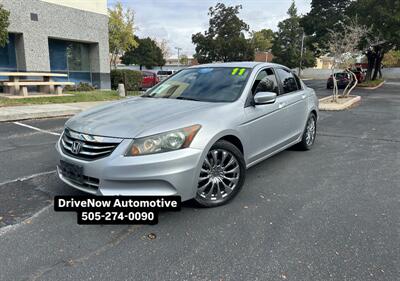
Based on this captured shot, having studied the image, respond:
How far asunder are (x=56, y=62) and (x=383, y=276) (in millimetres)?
19183

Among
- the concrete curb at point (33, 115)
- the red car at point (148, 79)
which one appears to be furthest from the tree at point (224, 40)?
the concrete curb at point (33, 115)

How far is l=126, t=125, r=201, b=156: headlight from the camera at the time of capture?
2932 mm

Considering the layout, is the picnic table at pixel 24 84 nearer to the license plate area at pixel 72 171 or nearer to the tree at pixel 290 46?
the license plate area at pixel 72 171

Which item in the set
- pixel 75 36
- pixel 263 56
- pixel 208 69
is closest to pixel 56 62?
pixel 75 36

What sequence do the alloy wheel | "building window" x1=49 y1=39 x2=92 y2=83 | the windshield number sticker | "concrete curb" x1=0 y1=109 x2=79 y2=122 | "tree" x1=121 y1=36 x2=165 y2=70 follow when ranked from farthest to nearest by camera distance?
"tree" x1=121 y1=36 x2=165 y2=70 → "building window" x1=49 y1=39 x2=92 y2=83 → "concrete curb" x1=0 y1=109 x2=79 y2=122 → the windshield number sticker → the alloy wheel

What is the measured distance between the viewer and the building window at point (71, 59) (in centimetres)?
1803

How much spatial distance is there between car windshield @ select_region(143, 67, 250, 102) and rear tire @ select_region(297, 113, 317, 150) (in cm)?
204

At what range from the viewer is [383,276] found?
241 cm

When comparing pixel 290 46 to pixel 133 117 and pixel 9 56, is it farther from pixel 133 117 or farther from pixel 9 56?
pixel 133 117

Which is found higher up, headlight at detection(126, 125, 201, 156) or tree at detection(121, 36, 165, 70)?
tree at detection(121, 36, 165, 70)

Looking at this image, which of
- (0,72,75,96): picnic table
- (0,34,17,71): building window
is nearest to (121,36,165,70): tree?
(0,34,17,71): building window

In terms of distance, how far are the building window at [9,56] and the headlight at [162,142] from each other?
52.6 feet

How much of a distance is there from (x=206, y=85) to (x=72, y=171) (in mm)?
2042

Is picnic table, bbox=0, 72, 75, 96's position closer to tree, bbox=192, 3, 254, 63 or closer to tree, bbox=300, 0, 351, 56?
tree, bbox=300, 0, 351, 56
